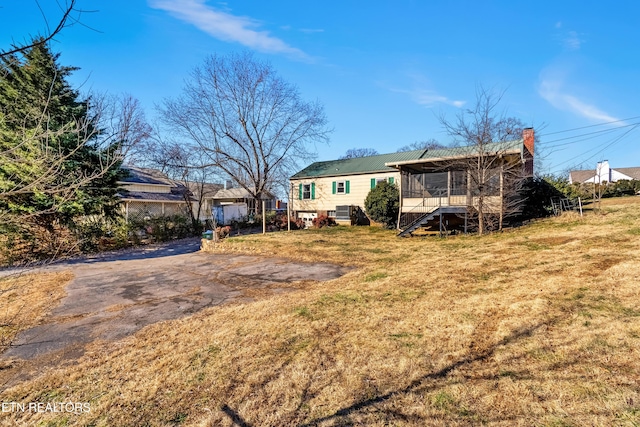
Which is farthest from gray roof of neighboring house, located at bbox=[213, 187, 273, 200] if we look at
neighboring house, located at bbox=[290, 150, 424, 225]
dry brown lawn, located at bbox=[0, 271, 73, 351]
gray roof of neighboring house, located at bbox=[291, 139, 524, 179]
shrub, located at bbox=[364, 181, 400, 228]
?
dry brown lawn, located at bbox=[0, 271, 73, 351]

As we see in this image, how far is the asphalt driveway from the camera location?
15.3ft

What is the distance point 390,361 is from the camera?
11.4ft

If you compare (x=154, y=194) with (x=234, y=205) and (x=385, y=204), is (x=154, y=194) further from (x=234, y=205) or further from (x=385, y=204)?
(x=385, y=204)

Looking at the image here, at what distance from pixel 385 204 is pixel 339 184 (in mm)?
5684

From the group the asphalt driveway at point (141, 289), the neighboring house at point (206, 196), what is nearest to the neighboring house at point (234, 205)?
the neighboring house at point (206, 196)

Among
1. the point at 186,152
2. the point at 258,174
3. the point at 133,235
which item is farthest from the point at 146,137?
the point at 133,235

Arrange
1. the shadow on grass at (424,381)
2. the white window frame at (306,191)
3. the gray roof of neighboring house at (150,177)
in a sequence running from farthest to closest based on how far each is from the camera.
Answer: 1. the gray roof of neighboring house at (150,177)
2. the white window frame at (306,191)
3. the shadow on grass at (424,381)

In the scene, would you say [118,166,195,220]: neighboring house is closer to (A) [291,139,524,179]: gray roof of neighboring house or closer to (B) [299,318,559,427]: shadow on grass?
(A) [291,139,524,179]: gray roof of neighboring house

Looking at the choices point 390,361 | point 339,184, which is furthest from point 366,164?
point 390,361

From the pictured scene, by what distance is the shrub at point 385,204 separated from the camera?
17141 millimetres

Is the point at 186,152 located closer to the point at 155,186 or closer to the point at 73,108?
the point at 155,186

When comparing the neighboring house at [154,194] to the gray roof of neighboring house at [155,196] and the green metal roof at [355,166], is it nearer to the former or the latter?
the gray roof of neighboring house at [155,196]

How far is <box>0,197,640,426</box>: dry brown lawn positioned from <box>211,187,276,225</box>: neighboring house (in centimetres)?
1938

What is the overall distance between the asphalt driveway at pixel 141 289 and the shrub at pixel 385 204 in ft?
27.1
